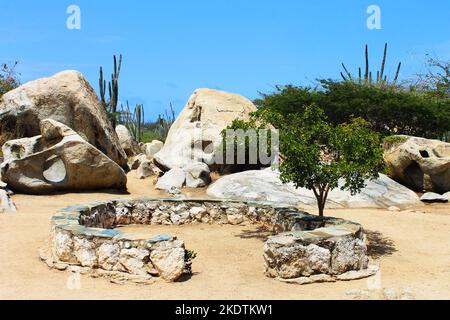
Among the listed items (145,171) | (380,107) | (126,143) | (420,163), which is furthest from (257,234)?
(126,143)

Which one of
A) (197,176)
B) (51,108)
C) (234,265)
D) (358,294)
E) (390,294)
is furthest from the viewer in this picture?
(51,108)

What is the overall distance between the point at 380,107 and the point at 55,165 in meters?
16.0

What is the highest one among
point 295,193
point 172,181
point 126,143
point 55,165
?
point 126,143

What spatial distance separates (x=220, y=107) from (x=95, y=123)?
5365 millimetres

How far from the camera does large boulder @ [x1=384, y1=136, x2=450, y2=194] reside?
17953mm

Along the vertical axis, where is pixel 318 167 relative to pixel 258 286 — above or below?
above

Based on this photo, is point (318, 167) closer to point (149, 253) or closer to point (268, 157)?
→ point (149, 253)

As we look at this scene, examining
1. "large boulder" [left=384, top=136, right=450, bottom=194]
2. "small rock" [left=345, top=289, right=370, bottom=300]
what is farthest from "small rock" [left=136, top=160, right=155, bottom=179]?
"small rock" [left=345, top=289, right=370, bottom=300]

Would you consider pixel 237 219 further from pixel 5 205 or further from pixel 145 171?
pixel 145 171

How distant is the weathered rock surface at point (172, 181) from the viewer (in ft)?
59.2

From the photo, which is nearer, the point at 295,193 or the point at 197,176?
the point at 295,193

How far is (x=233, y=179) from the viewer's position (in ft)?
54.7

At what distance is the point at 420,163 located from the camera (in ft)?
59.3

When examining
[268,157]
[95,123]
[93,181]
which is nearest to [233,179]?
[268,157]
